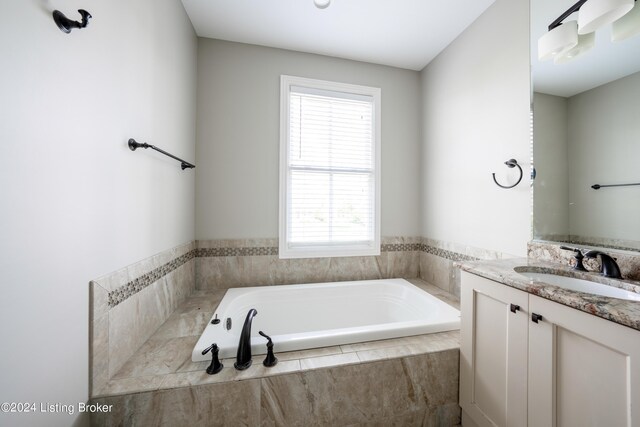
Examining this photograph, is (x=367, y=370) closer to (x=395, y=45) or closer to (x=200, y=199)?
(x=200, y=199)

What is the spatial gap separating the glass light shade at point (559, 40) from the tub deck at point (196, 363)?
169 cm

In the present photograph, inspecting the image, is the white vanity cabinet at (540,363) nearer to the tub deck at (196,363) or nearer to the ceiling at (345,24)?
the tub deck at (196,363)

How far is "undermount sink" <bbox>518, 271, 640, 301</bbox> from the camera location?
96 cm

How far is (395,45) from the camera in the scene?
212 centimetres

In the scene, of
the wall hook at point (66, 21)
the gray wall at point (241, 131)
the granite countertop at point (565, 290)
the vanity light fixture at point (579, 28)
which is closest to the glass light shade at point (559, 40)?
the vanity light fixture at point (579, 28)

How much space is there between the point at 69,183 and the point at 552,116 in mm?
2361

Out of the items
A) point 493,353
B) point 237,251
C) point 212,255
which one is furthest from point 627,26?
point 212,255

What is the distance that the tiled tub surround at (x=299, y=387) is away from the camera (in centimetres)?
101

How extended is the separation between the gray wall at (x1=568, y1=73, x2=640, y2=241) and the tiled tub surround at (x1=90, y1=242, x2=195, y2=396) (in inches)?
93.2

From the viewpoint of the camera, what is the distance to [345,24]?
6.16 ft

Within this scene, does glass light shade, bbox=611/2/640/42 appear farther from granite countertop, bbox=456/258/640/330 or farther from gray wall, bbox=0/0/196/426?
gray wall, bbox=0/0/196/426

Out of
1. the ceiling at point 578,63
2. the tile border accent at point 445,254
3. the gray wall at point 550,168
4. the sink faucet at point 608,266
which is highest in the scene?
the ceiling at point 578,63

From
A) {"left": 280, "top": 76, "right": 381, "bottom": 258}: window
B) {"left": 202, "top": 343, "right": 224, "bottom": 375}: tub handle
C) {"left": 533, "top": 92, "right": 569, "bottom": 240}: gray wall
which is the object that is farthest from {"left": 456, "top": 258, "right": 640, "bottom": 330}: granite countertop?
{"left": 202, "top": 343, "right": 224, "bottom": 375}: tub handle

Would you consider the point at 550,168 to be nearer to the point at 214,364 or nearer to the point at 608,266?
the point at 608,266
